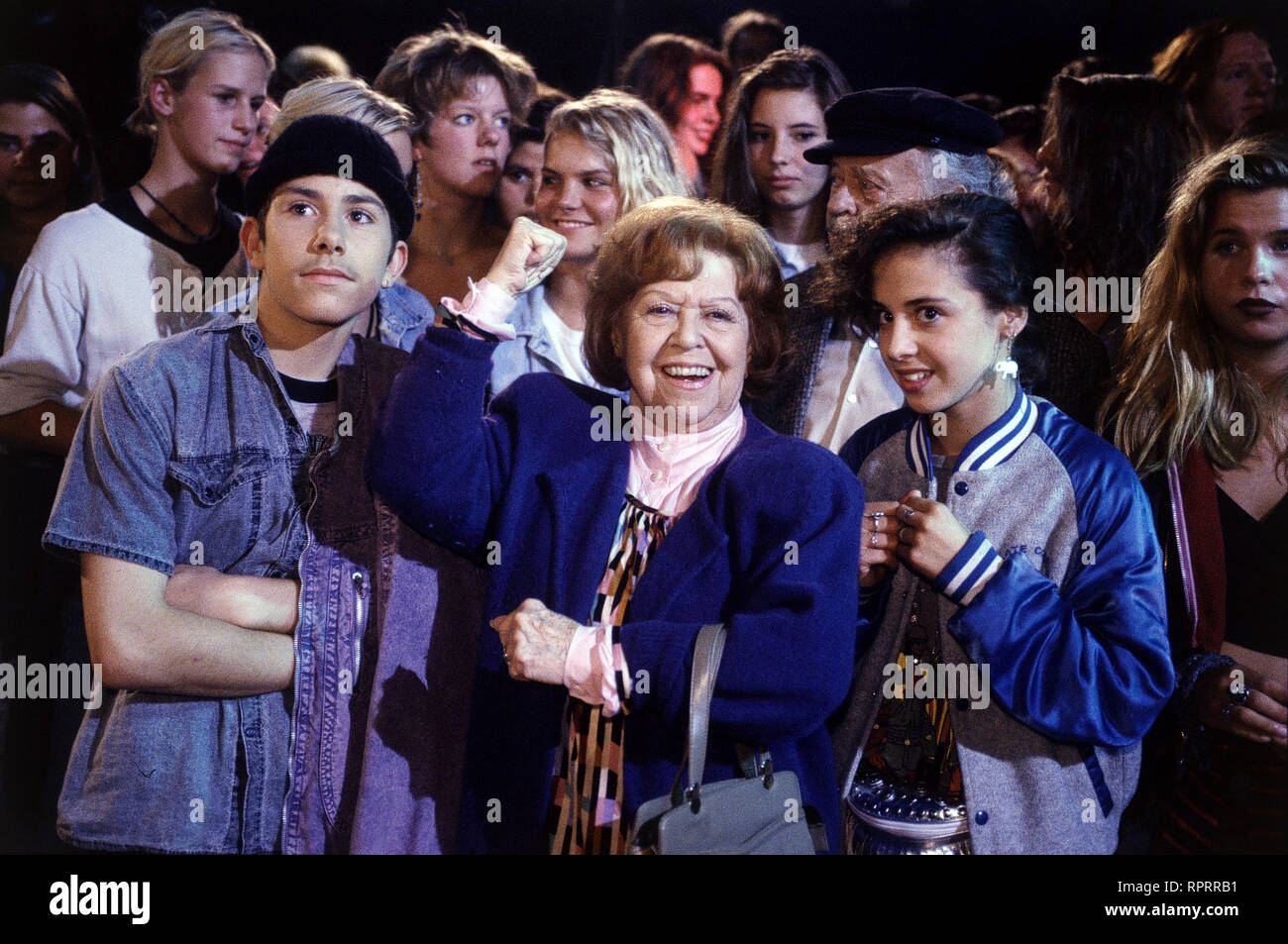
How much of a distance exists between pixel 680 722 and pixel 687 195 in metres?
1.39

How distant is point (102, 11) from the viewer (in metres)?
2.96

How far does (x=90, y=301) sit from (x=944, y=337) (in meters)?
2.05

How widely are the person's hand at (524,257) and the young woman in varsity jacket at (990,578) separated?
2.30 feet

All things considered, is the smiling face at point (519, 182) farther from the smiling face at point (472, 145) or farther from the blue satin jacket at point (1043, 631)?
the blue satin jacket at point (1043, 631)

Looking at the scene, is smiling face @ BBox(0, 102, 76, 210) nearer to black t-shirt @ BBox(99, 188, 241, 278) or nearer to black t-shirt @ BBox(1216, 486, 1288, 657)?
black t-shirt @ BBox(99, 188, 241, 278)

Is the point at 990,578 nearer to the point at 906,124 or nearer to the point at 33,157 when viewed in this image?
the point at 906,124

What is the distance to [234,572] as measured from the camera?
2504 millimetres

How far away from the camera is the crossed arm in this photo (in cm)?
237

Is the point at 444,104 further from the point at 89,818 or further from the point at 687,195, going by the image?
the point at 89,818

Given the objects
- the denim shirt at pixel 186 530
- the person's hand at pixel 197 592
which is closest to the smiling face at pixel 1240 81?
the denim shirt at pixel 186 530

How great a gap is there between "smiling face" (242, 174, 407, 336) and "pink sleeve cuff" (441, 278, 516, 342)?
303mm

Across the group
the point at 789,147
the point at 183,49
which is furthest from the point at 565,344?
the point at 183,49

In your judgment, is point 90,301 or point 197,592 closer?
point 197,592
